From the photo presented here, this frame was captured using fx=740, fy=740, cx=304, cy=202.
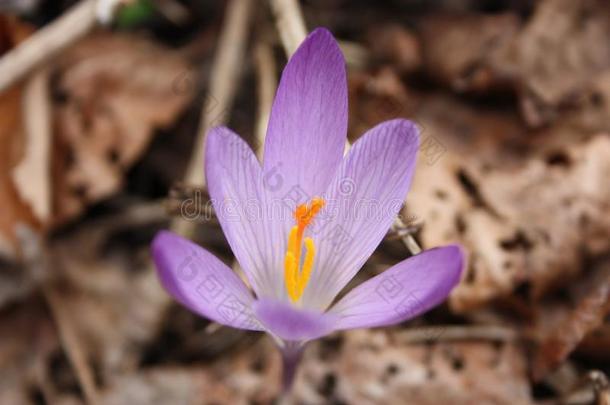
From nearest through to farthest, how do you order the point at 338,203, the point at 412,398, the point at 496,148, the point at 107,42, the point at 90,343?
the point at 338,203
the point at 412,398
the point at 90,343
the point at 496,148
the point at 107,42

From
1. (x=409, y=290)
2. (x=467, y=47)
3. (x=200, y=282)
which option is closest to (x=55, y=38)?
(x=200, y=282)

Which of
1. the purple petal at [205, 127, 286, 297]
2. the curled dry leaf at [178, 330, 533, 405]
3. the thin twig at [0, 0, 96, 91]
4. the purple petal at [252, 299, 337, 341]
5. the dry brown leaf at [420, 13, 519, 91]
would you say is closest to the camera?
the purple petal at [252, 299, 337, 341]

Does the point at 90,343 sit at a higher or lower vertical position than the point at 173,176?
lower

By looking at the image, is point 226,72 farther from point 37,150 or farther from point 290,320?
point 290,320

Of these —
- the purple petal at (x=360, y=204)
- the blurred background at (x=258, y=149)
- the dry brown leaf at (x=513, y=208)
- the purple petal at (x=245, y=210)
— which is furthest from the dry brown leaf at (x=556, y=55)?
the purple petal at (x=245, y=210)

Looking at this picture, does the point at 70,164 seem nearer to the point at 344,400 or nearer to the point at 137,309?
the point at 137,309

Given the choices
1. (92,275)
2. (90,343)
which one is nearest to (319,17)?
(92,275)

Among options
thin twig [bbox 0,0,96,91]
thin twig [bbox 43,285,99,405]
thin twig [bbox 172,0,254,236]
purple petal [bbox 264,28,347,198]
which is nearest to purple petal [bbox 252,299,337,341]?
purple petal [bbox 264,28,347,198]

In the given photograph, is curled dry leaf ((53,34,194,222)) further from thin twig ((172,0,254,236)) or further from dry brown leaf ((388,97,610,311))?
dry brown leaf ((388,97,610,311))
